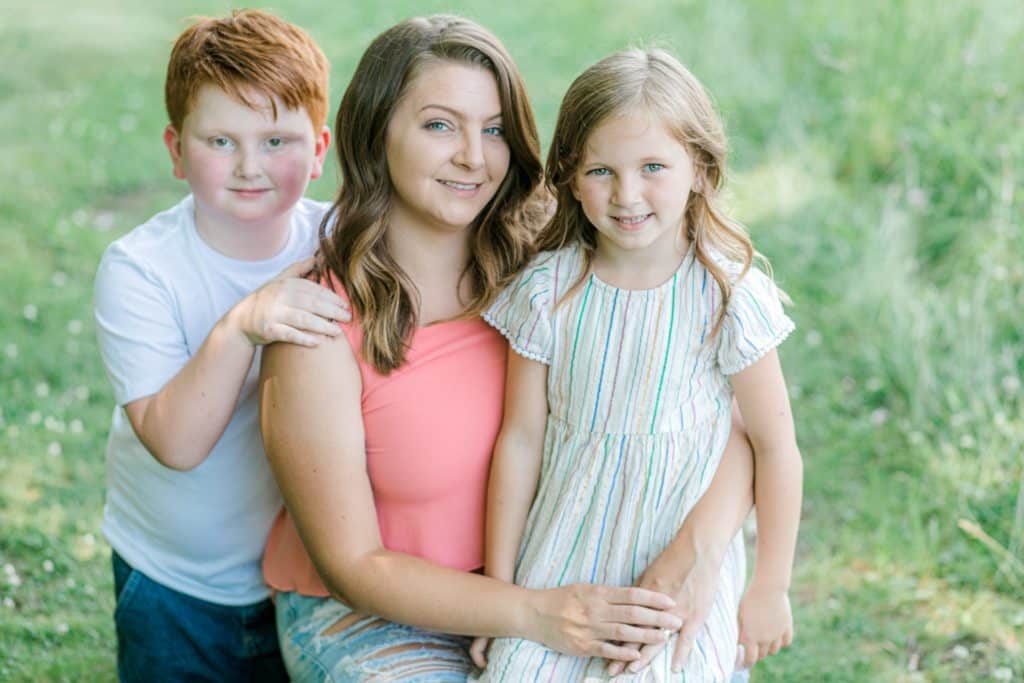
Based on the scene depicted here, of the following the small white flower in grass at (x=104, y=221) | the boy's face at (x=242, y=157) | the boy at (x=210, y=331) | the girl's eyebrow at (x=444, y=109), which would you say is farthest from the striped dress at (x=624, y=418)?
the small white flower in grass at (x=104, y=221)

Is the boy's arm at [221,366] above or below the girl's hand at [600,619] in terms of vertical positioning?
above

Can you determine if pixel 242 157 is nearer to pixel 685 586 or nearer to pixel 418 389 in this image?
pixel 418 389

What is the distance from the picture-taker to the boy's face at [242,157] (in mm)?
2379

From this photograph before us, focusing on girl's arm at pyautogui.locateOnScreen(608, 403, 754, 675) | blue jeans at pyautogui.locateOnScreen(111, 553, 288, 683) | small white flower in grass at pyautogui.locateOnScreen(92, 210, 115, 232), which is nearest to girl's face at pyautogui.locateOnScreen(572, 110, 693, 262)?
girl's arm at pyautogui.locateOnScreen(608, 403, 754, 675)

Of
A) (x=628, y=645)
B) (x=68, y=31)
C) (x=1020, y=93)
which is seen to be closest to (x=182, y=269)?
(x=628, y=645)

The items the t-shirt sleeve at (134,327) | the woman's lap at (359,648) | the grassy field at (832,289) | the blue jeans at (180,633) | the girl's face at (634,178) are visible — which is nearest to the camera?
the girl's face at (634,178)

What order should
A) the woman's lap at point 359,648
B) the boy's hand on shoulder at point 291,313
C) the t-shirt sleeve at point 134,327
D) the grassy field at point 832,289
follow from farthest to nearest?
the grassy field at point 832,289 → the t-shirt sleeve at point 134,327 → the woman's lap at point 359,648 → the boy's hand on shoulder at point 291,313

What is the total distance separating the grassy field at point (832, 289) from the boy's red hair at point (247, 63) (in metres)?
0.14

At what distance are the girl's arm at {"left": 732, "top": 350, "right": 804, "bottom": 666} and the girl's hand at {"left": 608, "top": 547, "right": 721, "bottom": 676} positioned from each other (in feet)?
0.39

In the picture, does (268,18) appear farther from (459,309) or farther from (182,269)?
(459,309)

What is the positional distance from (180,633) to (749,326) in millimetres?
1373

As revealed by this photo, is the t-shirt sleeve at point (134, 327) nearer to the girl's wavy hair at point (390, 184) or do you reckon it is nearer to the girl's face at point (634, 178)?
the girl's wavy hair at point (390, 184)

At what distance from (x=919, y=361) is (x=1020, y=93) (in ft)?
4.66

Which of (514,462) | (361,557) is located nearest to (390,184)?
(514,462)
